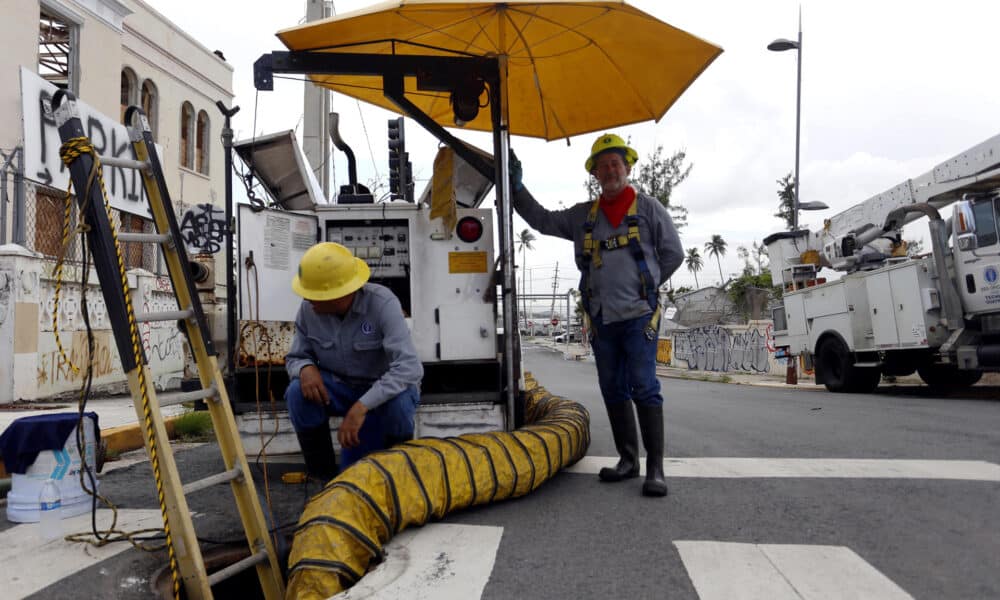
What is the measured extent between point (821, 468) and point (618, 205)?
7.34ft

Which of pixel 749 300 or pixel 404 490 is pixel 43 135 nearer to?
pixel 404 490

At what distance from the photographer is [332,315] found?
4000 mm

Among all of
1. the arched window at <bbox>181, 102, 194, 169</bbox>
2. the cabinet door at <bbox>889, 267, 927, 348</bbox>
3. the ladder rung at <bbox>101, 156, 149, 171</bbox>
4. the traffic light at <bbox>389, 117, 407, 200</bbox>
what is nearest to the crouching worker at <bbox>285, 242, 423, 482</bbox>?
the ladder rung at <bbox>101, 156, 149, 171</bbox>

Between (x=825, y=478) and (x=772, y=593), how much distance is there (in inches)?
82.0

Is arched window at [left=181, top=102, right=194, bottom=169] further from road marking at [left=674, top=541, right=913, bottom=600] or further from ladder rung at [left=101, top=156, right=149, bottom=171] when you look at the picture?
→ road marking at [left=674, top=541, right=913, bottom=600]

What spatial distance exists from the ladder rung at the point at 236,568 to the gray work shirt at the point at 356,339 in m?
1.12

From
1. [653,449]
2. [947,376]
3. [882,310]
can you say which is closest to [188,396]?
[653,449]

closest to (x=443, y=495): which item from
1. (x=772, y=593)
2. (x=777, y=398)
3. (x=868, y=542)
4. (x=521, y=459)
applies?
(x=521, y=459)

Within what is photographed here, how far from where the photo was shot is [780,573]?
2.73 m

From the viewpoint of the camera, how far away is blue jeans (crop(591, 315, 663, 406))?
4184 millimetres

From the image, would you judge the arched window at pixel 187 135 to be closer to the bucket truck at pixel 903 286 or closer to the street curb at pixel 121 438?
the street curb at pixel 121 438

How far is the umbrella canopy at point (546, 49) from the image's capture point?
4.12m

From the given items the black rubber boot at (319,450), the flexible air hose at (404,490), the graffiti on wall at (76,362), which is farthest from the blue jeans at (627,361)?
the graffiti on wall at (76,362)

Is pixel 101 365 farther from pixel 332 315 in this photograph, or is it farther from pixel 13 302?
pixel 332 315
